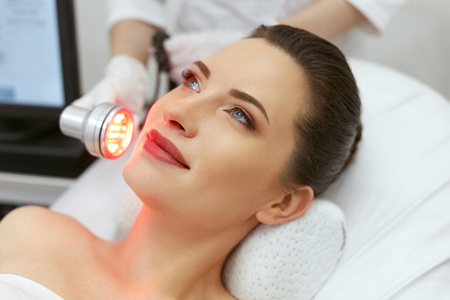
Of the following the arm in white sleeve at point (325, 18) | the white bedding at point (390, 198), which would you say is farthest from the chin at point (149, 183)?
the arm in white sleeve at point (325, 18)

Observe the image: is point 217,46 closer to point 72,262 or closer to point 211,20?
point 211,20

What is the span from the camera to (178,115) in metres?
0.83

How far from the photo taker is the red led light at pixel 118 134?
88 centimetres

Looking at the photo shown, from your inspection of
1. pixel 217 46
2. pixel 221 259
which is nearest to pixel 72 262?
pixel 221 259

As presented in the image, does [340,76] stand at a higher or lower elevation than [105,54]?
higher

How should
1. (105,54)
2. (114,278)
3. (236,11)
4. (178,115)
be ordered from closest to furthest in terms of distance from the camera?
(178,115), (114,278), (236,11), (105,54)

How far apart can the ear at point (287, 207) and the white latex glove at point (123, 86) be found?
0.53 metres

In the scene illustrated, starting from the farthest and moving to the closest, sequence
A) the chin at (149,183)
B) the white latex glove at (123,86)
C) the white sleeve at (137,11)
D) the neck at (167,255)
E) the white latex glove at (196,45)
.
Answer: the white sleeve at (137,11) < the white latex glove at (196,45) < the white latex glove at (123,86) < the neck at (167,255) < the chin at (149,183)

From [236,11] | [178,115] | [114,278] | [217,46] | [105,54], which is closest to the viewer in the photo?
[178,115]

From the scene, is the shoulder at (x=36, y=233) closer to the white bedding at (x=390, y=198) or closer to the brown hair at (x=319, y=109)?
the white bedding at (x=390, y=198)

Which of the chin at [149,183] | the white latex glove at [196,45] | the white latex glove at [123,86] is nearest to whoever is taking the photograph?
the chin at [149,183]

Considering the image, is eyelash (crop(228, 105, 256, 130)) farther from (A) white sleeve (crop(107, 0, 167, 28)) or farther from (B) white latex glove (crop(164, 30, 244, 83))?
(A) white sleeve (crop(107, 0, 167, 28))

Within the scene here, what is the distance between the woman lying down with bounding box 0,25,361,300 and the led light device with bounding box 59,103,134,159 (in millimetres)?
56

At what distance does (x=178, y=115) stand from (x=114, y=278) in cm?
41
